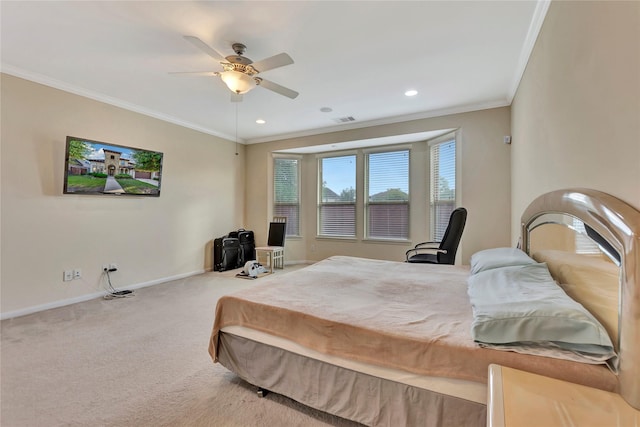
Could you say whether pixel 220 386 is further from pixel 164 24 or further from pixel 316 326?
pixel 164 24

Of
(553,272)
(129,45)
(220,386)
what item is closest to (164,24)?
(129,45)

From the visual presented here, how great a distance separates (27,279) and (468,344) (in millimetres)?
4456

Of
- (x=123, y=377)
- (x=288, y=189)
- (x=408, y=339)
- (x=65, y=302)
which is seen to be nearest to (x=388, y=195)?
(x=288, y=189)

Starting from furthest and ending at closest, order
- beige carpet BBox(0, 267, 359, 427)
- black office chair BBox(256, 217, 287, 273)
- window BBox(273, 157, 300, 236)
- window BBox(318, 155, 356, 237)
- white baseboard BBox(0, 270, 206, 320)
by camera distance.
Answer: window BBox(273, 157, 300, 236) → window BBox(318, 155, 356, 237) → black office chair BBox(256, 217, 287, 273) → white baseboard BBox(0, 270, 206, 320) → beige carpet BBox(0, 267, 359, 427)

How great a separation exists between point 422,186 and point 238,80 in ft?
11.9

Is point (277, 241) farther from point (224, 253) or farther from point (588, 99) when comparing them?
point (588, 99)

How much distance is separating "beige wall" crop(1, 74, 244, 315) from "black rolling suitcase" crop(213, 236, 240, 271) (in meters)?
0.19

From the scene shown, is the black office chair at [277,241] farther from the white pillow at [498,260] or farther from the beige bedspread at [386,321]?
the white pillow at [498,260]

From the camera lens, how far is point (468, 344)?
121cm

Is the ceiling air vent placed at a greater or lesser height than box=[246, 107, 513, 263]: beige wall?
greater

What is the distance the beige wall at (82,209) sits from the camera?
307 centimetres

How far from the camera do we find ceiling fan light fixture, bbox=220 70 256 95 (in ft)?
8.30

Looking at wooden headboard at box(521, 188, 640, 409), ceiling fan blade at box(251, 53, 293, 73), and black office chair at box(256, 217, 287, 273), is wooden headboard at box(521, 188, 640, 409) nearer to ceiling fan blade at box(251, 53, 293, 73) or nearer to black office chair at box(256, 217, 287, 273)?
ceiling fan blade at box(251, 53, 293, 73)

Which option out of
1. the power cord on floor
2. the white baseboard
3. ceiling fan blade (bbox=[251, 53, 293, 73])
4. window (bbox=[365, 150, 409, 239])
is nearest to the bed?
ceiling fan blade (bbox=[251, 53, 293, 73])
